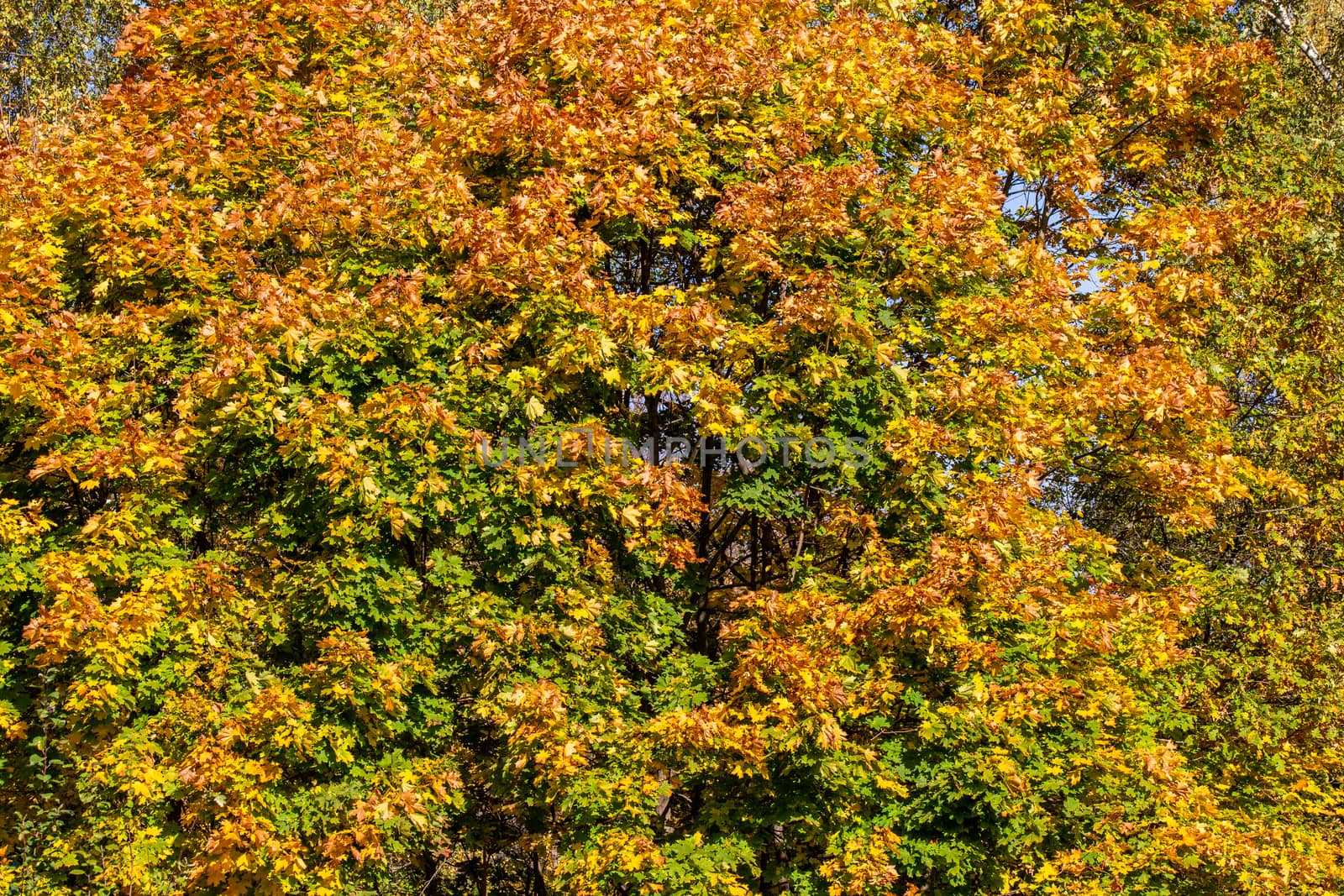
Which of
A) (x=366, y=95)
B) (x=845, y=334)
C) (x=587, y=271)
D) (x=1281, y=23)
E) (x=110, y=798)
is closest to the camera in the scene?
(x=110, y=798)

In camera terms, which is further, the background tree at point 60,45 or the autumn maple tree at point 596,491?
the background tree at point 60,45

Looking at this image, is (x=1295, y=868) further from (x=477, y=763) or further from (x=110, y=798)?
(x=110, y=798)

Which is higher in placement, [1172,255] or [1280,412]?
[1172,255]

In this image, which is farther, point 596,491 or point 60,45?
point 60,45

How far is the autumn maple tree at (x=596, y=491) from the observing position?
874cm

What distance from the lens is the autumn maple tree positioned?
8.74 metres

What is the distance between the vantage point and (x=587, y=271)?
33.7 feet

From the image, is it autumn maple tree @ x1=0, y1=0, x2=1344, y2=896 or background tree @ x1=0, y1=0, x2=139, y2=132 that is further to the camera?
background tree @ x1=0, y1=0, x2=139, y2=132

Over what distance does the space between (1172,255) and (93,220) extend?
10029 mm

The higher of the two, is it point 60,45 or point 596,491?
point 60,45

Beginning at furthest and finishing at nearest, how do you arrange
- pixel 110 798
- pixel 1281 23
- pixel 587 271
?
1. pixel 1281 23
2. pixel 587 271
3. pixel 110 798

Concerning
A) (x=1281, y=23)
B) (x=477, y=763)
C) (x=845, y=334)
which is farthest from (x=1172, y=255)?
(x=477, y=763)

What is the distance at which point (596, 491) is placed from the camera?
931 centimetres

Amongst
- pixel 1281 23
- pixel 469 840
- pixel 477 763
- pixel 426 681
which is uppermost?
pixel 1281 23
